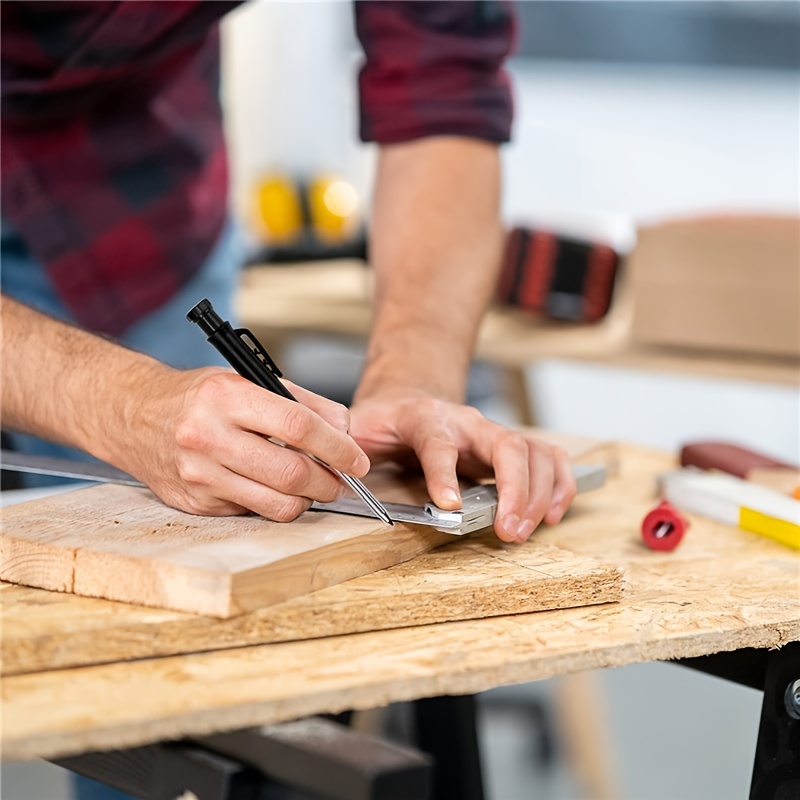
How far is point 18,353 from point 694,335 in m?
0.98

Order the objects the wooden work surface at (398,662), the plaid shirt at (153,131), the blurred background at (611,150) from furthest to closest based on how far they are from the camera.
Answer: the blurred background at (611,150) < the plaid shirt at (153,131) < the wooden work surface at (398,662)

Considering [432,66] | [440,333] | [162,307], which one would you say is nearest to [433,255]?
[440,333]

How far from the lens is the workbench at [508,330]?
1589mm

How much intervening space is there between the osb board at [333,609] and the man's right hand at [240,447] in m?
0.07

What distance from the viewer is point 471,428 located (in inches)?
35.0

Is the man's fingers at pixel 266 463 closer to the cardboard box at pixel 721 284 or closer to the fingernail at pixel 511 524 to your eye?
the fingernail at pixel 511 524

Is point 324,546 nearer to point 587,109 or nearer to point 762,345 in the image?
point 762,345

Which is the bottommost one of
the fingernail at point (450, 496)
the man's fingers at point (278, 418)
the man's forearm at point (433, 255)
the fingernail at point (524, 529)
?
the fingernail at point (524, 529)

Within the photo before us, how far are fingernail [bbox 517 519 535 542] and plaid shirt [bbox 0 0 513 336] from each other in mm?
586

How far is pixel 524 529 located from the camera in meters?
0.81

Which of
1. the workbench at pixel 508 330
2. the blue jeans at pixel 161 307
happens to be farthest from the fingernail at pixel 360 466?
the workbench at pixel 508 330

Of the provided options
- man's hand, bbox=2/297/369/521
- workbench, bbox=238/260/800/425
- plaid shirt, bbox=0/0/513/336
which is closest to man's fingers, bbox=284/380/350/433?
man's hand, bbox=2/297/369/521

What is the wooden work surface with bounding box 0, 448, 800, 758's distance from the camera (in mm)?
571

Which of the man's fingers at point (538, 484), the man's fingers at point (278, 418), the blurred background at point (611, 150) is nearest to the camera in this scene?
the man's fingers at point (278, 418)
